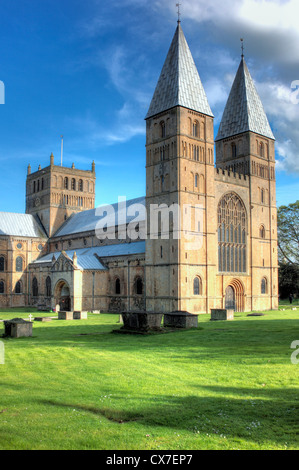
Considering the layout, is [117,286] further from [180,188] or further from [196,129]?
[196,129]

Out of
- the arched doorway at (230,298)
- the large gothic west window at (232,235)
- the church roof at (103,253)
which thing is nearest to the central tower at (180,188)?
the large gothic west window at (232,235)

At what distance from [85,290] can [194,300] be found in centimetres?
1232

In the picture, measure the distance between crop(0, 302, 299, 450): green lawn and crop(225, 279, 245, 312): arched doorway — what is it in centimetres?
2789

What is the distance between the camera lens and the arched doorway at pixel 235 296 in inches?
1783

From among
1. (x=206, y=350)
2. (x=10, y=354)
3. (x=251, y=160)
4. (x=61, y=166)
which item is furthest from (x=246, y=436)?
(x=61, y=166)

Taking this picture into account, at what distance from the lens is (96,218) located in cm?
6000

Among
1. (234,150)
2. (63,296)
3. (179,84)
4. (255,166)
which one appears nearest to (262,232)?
(255,166)

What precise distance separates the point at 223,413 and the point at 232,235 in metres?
38.3

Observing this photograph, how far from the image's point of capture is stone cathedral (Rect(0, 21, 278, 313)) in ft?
134

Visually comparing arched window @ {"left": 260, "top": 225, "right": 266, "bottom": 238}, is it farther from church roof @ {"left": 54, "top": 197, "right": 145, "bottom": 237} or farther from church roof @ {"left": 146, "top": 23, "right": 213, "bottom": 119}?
church roof @ {"left": 146, "top": 23, "right": 213, "bottom": 119}

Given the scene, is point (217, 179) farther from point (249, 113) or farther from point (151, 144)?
point (249, 113)

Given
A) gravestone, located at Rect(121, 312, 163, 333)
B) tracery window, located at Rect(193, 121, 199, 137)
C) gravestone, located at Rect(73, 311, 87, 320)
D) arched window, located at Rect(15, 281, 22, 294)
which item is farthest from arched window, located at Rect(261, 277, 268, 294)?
arched window, located at Rect(15, 281, 22, 294)

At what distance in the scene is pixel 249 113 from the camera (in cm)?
5009

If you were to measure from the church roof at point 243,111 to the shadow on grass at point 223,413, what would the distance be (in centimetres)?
4316
